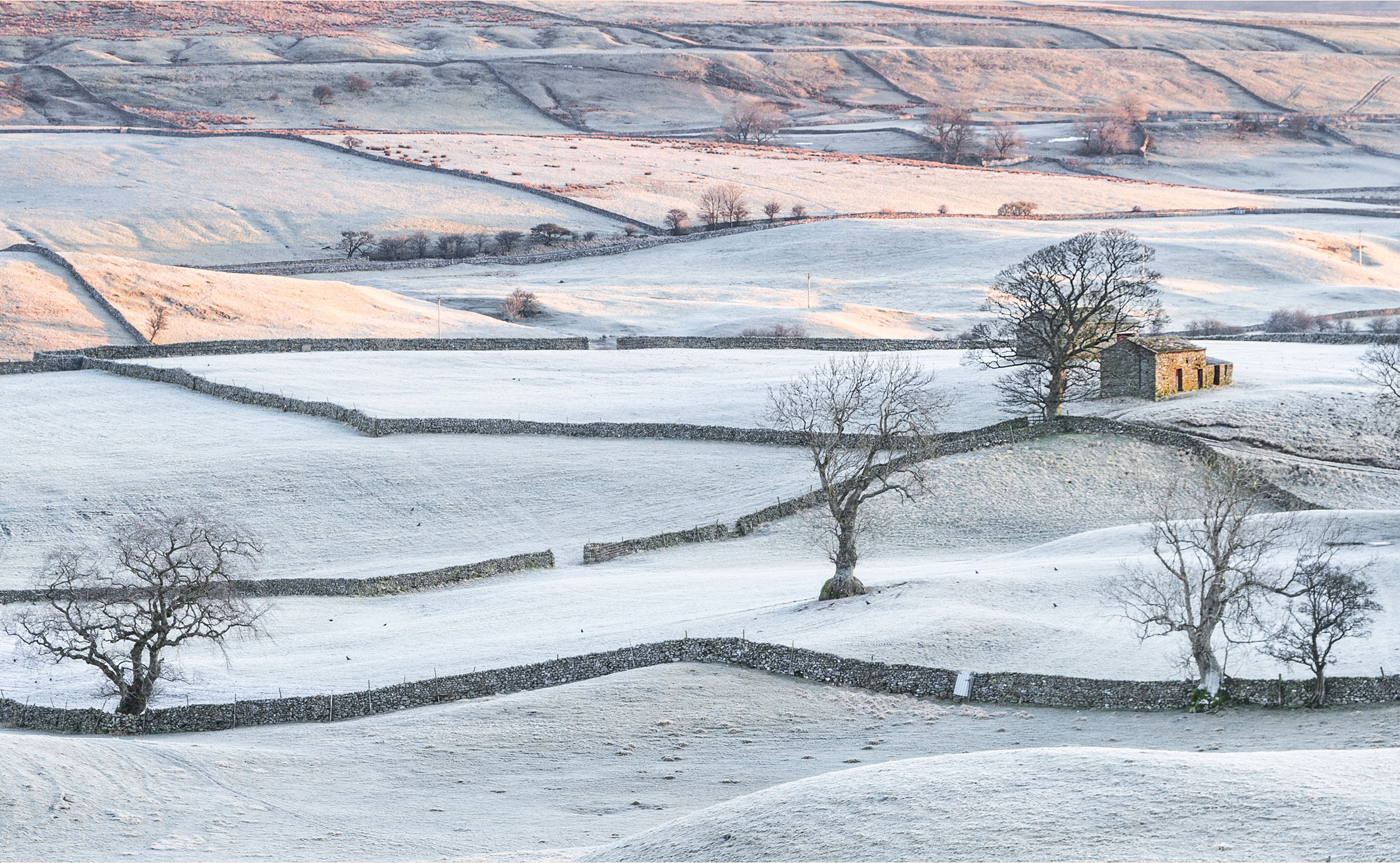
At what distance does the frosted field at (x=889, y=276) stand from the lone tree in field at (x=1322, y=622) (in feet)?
145

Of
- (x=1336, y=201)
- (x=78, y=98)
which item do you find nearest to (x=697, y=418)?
(x=1336, y=201)

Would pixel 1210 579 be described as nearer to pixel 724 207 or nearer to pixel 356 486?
pixel 356 486

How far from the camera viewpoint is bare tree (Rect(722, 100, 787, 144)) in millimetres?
159625

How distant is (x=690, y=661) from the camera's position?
3128 cm

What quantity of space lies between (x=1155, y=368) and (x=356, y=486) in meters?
28.2

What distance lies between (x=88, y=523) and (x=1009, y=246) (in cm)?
6545

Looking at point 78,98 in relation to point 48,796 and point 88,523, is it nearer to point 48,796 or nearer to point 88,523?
point 88,523

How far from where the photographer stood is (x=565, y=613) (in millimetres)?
37031

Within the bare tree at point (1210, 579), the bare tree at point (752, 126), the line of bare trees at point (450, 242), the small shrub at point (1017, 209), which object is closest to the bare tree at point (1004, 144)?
the bare tree at point (752, 126)

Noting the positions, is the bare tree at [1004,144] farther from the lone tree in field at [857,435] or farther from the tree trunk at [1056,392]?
the tree trunk at [1056,392]

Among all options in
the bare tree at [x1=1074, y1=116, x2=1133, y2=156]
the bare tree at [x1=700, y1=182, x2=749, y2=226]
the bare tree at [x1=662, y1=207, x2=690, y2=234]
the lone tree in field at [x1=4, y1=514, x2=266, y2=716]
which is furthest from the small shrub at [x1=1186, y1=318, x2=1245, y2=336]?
the bare tree at [x1=1074, y1=116, x2=1133, y2=156]

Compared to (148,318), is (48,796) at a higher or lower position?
lower

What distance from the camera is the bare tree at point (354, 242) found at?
98.6m

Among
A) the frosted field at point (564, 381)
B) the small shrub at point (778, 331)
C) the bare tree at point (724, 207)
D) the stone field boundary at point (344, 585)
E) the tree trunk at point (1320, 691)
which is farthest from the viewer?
the bare tree at point (724, 207)
